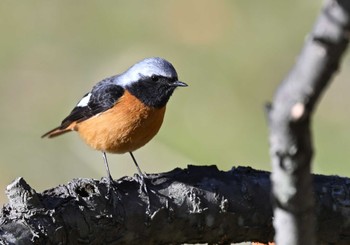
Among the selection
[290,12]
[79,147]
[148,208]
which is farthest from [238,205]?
[290,12]

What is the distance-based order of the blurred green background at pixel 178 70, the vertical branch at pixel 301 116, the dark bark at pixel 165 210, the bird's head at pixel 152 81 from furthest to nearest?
the blurred green background at pixel 178 70 < the bird's head at pixel 152 81 < the dark bark at pixel 165 210 < the vertical branch at pixel 301 116

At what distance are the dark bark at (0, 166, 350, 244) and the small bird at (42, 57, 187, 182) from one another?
110 centimetres

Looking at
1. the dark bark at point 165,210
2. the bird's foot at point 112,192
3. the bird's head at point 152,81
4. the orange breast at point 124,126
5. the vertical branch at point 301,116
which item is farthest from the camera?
the bird's head at point 152,81

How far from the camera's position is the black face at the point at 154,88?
4633 mm

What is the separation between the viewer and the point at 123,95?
4637mm

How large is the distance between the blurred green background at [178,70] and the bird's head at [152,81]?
2.37 meters

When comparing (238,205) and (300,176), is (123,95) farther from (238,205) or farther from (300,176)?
(300,176)

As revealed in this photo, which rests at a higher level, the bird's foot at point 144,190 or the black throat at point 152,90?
the black throat at point 152,90

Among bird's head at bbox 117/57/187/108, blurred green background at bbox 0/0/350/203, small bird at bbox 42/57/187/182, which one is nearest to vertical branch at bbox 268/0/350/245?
small bird at bbox 42/57/187/182

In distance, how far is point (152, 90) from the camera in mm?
4668

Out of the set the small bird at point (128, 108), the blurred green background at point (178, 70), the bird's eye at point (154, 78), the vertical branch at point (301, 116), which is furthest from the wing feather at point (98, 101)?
the vertical branch at point (301, 116)

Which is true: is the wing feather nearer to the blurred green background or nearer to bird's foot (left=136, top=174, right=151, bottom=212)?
bird's foot (left=136, top=174, right=151, bottom=212)

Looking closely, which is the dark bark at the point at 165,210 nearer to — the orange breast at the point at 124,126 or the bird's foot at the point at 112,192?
the bird's foot at the point at 112,192

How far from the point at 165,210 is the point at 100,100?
65.6 inches
